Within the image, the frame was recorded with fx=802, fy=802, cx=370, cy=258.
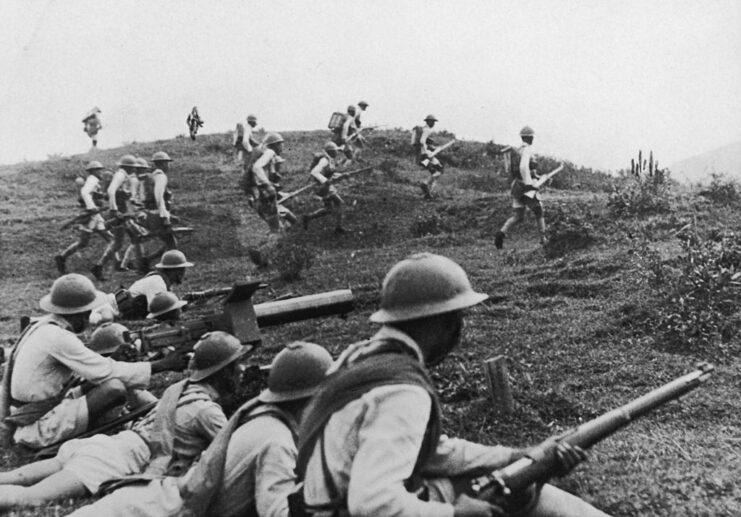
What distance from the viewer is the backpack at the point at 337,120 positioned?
2242 cm

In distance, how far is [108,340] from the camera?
7.06 meters

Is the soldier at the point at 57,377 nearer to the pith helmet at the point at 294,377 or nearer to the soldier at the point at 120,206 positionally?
the pith helmet at the point at 294,377

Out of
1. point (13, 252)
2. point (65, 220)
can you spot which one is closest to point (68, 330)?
point (13, 252)

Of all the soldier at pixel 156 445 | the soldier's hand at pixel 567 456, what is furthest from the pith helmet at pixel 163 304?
the soldier's hand at pixel 567 456

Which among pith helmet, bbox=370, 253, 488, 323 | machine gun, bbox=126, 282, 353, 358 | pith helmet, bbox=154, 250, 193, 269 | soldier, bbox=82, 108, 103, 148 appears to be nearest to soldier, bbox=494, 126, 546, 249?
pith helmet, bbox=154, 250, 193, 269

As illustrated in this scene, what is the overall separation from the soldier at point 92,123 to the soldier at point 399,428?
83.2 feet

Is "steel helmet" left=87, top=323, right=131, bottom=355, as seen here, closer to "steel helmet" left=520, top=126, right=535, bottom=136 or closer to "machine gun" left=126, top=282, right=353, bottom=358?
"machine gun" left=126, top=282, right=353, bottom=358

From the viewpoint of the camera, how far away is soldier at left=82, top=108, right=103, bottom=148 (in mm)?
26328

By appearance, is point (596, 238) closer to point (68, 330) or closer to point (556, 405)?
point (556, 405)

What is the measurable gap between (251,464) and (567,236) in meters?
9.89

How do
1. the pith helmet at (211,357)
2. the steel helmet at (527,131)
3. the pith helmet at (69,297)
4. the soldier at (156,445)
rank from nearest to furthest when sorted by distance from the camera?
the soldier at (156,445)
the pith helmet at (211,357)
the pith helmet at (69,297)
the steel helmet at (527,131)

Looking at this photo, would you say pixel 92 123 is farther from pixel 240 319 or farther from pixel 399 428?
pixel 399 428

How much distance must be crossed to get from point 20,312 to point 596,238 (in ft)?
31.4

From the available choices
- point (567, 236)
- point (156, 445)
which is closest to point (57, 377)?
point (156, 445)
